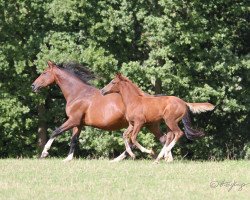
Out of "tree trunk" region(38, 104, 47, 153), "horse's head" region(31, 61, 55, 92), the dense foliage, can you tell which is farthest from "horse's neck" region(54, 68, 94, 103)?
"tree trunk" region(38, 104, 47, 153)

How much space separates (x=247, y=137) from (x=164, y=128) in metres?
3.72

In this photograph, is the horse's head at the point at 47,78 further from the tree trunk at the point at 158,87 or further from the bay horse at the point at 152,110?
the tree trunk at the point at 158,87

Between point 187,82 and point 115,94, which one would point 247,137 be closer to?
point 187,82

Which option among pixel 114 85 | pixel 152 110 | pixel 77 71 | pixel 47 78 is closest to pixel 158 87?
pixel 77 71

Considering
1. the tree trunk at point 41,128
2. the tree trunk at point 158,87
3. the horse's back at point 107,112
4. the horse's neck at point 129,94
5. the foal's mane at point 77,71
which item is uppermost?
the foal's mane at point 77,71

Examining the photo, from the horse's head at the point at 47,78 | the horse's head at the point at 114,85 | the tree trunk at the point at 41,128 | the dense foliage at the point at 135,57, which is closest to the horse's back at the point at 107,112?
the horse's head at the point at 114,85

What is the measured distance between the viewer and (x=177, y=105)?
16234 millimetres

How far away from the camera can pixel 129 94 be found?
16.7m

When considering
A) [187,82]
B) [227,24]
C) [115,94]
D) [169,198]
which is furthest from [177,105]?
[227,24]

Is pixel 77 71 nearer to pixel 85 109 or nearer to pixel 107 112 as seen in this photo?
pixel 85 109

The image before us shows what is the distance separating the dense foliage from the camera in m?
23.7

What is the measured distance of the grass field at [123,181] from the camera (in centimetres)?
1091

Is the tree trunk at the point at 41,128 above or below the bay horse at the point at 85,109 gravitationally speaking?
below

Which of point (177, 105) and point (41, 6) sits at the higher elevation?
point (41, 6)
